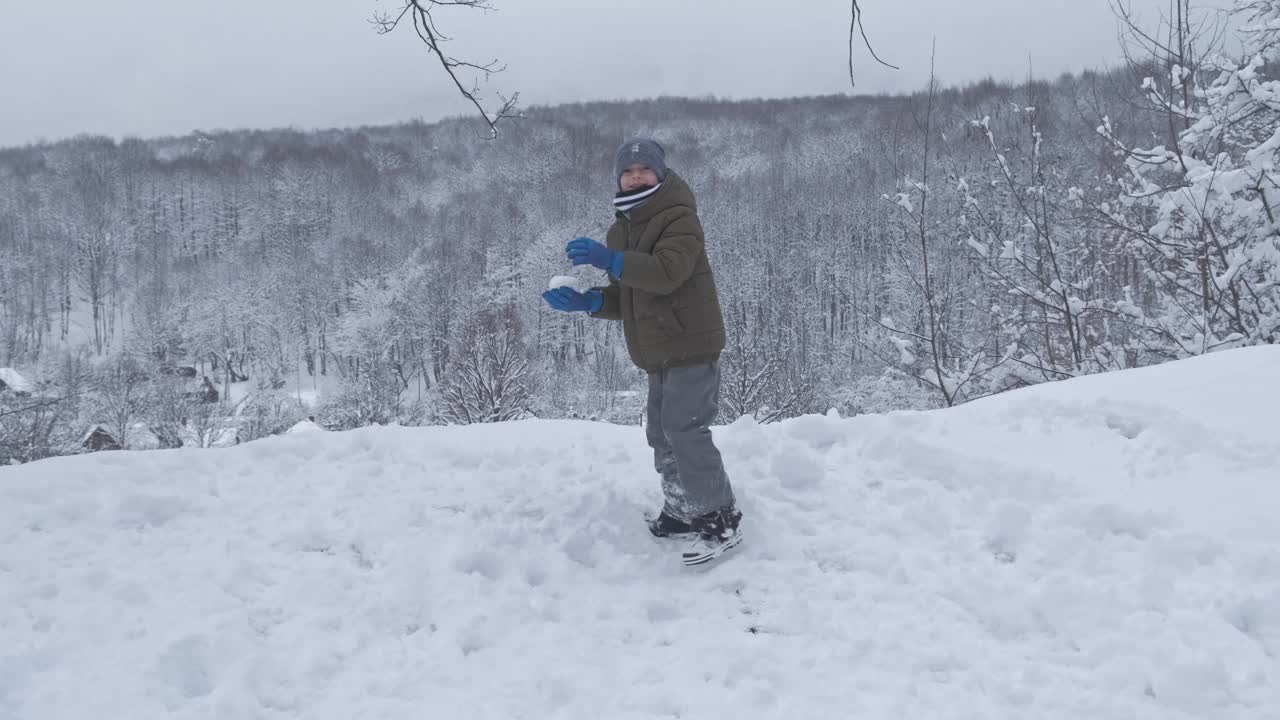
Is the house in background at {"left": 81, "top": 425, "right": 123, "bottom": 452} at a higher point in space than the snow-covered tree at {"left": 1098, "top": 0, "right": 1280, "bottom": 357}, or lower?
lower

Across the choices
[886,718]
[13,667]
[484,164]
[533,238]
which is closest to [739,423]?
[886,718]

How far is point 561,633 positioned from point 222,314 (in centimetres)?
7883

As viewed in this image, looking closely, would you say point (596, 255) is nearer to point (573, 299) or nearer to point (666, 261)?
point (666, 261)

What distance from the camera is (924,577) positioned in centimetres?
299

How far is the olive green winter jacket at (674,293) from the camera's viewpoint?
3.25 meters

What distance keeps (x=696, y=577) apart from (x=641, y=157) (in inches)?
75.8

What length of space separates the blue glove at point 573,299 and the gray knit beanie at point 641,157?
0.55 m

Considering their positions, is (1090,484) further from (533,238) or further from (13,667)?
(533,238)

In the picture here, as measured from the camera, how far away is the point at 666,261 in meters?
3.20

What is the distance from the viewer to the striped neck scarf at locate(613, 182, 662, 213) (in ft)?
11.1

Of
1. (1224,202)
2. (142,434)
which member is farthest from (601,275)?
(1224,202)

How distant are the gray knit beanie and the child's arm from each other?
11.8 inches

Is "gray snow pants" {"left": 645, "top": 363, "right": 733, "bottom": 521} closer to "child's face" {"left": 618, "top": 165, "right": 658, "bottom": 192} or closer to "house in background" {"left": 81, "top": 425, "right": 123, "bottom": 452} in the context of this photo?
"child's face" {"left": 618, "top": 165, "right": 658, "bottom": 192}

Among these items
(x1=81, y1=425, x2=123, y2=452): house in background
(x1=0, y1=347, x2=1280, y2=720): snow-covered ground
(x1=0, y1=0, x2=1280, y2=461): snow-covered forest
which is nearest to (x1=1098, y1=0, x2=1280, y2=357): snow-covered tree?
(x1=0, y1=0, x2=1280, y2=461): snow-covered forest
